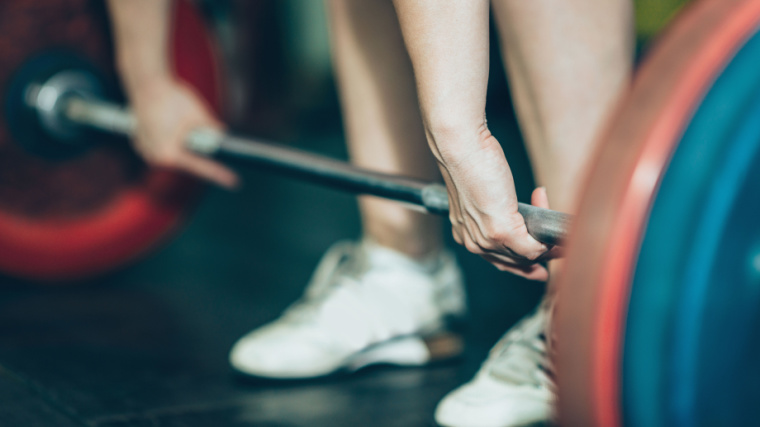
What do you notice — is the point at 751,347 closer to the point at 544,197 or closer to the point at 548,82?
the point at 544,197

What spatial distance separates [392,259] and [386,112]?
0.16 meters

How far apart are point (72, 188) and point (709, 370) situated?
1.01 meters

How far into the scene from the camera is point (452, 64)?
0.52 meters

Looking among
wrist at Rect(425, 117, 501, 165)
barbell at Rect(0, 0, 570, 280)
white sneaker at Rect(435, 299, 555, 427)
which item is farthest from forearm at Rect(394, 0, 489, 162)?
barbell at Rect(0, 0, 570, 280)

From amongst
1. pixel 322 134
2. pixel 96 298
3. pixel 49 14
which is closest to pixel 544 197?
pixel 96 298

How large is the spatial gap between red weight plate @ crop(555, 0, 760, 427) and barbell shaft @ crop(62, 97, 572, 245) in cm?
14

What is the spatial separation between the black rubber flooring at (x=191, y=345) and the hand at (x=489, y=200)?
0.21m

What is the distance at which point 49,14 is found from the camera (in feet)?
3.73

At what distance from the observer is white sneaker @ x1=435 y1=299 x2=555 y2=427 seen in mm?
Result: 653

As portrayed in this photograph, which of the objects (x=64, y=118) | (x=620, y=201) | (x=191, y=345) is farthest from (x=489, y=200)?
(x=64, y=118)

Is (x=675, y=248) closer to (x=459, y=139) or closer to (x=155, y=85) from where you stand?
(x=459, y=139)

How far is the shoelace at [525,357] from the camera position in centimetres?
68

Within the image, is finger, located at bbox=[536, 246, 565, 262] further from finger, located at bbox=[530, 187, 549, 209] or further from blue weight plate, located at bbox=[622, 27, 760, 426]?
blue weight plate, located at bbox=[622, 27, 760, 426]

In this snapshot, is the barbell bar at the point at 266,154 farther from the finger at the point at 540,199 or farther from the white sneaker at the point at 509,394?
the white sneaker at the point at 509,394
